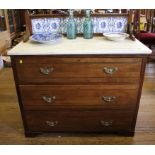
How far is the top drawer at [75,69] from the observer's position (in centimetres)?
148

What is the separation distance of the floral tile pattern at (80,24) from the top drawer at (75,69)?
44 centimetres

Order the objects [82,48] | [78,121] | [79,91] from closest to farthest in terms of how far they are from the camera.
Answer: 1. [82,48]
2. [79,91]
3. [78,121]

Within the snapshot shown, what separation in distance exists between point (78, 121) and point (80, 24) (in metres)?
0.83

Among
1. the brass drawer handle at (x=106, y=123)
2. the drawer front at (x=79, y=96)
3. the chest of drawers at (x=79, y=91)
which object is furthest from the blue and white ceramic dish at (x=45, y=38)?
the brass drawer handle at (x=106, y=123)

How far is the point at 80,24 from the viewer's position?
5.91 ft

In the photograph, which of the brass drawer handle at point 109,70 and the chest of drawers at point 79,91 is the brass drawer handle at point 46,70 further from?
the brass drawer handle at point 109,70

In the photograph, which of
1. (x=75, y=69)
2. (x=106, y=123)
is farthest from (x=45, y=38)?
(x=106, y=123)

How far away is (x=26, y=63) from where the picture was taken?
150 centimetres

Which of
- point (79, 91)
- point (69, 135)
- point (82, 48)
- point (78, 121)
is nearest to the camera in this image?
point (82, 48)

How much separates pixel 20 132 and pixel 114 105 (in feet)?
2.98

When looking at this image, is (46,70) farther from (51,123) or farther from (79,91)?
(51,123)

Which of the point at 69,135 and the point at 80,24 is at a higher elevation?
the point at 80,24
